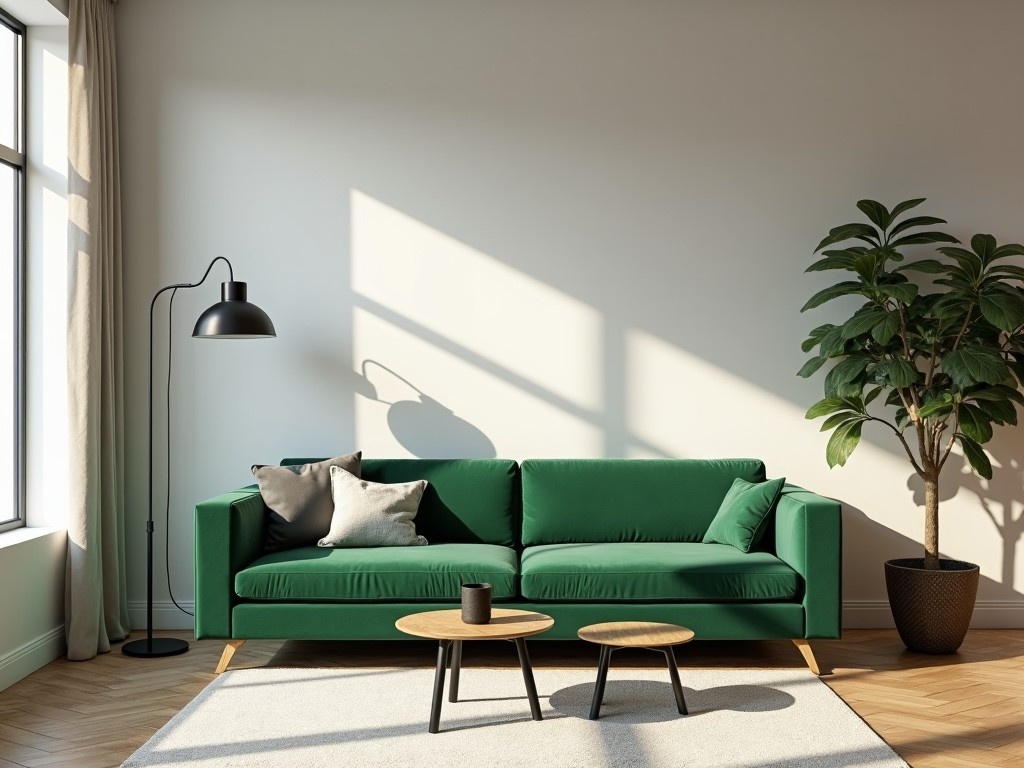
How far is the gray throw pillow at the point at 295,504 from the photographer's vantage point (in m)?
4.53

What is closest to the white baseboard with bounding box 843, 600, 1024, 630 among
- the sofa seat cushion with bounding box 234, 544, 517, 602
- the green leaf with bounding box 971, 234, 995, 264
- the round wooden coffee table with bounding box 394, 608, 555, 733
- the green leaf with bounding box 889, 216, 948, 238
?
the green leaf with bounding box 971, 234, 995, 264

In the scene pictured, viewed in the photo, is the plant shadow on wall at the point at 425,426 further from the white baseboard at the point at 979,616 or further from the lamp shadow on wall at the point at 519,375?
the white baseboard at the point at 979,616

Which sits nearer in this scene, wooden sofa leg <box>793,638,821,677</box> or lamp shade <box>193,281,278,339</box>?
wooden sofa leg <box>793,638,821,677</box>

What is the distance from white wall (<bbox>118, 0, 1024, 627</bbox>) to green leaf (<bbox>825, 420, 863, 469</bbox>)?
0.35 m

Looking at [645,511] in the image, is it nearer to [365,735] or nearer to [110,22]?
[365,735]

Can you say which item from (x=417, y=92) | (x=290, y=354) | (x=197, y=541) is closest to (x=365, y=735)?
(x=197, y=541)

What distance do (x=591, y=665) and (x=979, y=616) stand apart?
86.6 inches

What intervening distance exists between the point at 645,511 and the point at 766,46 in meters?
2.48

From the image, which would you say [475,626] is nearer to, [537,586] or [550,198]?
[537,586]

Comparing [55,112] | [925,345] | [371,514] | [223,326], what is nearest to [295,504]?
[371,514]

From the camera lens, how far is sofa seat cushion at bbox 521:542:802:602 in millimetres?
4133

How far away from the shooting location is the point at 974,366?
4.34 m

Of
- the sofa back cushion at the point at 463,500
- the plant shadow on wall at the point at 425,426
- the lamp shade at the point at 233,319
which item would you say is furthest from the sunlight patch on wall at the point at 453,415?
the lamp shade at the point at 233,319

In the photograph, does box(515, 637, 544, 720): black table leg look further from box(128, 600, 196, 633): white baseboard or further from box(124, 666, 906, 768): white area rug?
box(128, 600, 196, 633): white baseboard
